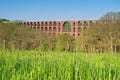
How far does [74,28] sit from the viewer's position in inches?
2004

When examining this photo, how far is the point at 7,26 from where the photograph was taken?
32438mm

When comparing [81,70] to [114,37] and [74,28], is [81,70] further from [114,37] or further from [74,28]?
[74,28]

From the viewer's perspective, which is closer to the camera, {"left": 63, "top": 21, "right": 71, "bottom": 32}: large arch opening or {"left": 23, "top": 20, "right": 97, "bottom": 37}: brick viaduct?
{"left": 23, "top": 20, "right": 97, "bottom": 37}: brick viaduct

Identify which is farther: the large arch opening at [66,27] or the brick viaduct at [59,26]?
the large arch opening at [66,27]

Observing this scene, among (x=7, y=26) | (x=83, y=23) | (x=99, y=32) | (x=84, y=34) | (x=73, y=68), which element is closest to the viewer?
(x=73, y=68)

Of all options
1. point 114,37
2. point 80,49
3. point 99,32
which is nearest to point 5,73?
point 80,49

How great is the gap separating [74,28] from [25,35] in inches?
818

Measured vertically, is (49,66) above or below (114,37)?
above

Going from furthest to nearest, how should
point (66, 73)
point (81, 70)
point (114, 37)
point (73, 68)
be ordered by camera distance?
point (114, 37), point (73, 68), point (81, 70), point (66, 73)

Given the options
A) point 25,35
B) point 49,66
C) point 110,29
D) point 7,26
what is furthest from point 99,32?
point 49,66

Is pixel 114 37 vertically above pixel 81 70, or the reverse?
pixel 81 70

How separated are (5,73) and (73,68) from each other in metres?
0.74

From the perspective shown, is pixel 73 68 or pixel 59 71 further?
pixel 73 68

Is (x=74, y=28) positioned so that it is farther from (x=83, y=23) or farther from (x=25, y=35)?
(x=25, y=35)
